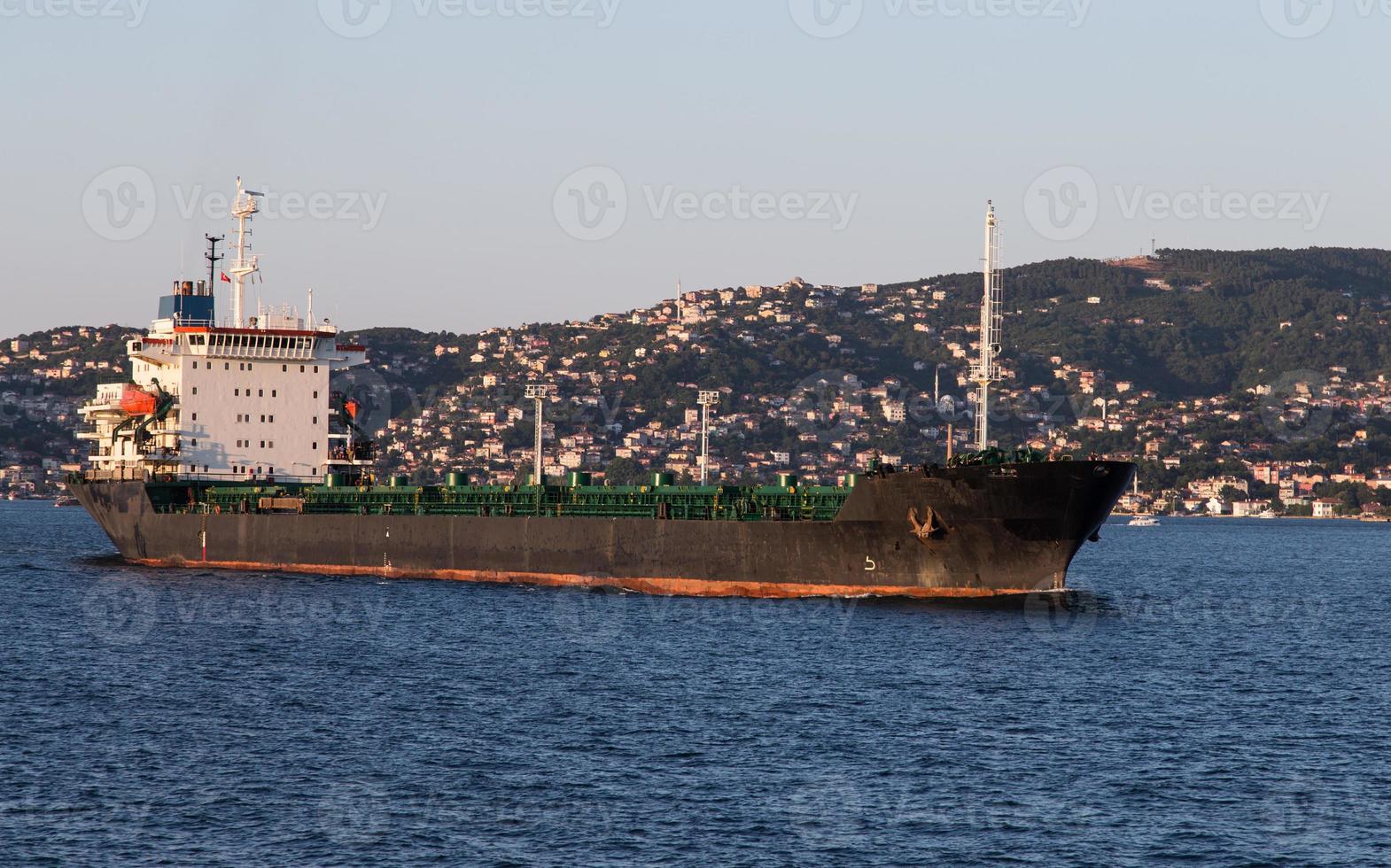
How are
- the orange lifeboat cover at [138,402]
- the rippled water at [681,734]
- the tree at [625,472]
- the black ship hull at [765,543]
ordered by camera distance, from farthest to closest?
the tree at [625,472] → the orange lifeboat cover at [138,402] → the black ship hull at [765,543] → the rippled water at [681,734]

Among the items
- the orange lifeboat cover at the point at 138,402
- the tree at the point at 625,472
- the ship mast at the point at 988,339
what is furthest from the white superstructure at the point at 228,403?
the tree at the point at 625,472

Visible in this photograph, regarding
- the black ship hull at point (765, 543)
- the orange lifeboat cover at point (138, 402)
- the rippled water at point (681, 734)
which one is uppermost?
the orange lifeboat cover at point (138, 402)

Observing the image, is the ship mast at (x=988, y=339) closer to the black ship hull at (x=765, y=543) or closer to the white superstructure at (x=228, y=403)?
the black ship hull at (x=765, y=543)

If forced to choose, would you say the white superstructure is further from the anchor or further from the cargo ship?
the anchor

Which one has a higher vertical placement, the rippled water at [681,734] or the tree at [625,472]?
the tree at [625,472]

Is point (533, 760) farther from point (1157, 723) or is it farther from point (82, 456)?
point (82, 456)

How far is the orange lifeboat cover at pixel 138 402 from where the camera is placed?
6188 centimetres

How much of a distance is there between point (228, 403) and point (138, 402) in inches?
141

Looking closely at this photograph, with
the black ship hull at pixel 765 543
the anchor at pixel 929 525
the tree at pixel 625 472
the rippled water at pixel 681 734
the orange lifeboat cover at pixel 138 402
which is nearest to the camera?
the rippled water at pixel 681 734

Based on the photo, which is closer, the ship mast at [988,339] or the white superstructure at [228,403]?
the ship mast at [988,339]

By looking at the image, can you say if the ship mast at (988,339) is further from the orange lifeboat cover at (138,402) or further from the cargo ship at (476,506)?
the orange lifeboat cover at (138,402)

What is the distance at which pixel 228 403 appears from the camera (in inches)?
2468

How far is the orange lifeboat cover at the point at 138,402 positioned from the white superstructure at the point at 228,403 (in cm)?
4

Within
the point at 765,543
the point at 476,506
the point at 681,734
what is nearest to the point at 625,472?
the point at 476,506
